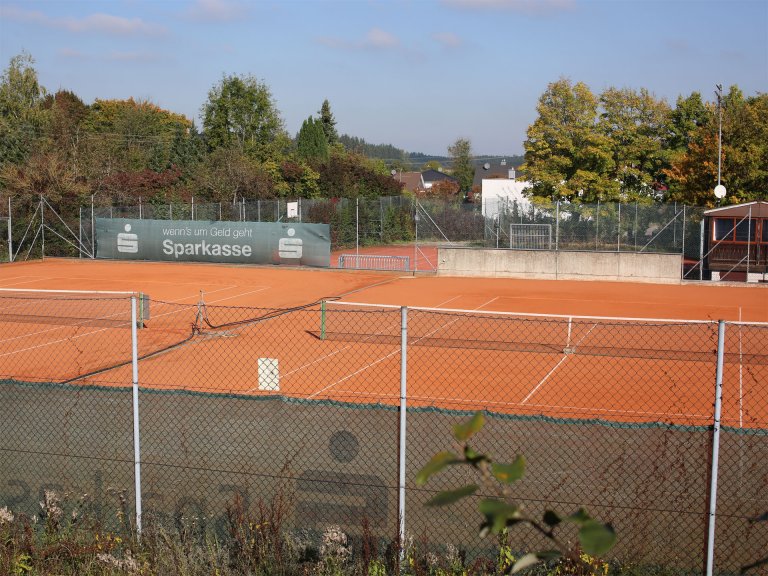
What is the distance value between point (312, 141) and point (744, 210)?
4385cm

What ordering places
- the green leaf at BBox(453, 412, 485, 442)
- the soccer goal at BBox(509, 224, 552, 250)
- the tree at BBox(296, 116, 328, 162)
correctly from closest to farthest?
the green leaf at BBox(453, 412, 485, 442), the soccer goal at BBox(509, 224, 552, 250), the tree at BBox(296, 116, 328, 162)

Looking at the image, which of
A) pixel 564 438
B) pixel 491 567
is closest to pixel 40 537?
pixel 491 567

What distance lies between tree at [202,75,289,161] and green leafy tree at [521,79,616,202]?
25.2 metres

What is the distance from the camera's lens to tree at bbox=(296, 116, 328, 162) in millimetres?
69938

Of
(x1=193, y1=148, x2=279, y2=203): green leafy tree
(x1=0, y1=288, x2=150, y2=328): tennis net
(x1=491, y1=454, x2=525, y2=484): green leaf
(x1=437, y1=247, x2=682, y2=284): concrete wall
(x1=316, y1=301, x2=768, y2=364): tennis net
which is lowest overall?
(x1=316, y1=301, x2=768, y2=364): tennis net

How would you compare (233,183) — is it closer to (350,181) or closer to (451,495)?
(350,181)

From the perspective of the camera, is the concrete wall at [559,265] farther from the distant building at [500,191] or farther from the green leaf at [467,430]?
the green leaf at [467,430]

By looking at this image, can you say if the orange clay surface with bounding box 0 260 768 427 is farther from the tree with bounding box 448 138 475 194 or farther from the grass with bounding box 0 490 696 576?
the tree with bounding box 448 138 475 194

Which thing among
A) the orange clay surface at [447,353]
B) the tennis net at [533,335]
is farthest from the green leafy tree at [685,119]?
the tennis net at [533,335]

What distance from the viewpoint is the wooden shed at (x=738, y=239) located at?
33.0 meters

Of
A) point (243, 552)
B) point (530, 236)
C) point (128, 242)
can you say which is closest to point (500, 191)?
point (530, 236)

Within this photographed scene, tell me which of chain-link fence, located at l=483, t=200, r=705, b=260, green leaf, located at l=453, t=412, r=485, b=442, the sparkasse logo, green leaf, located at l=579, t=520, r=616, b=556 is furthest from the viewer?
the sparkasse logo

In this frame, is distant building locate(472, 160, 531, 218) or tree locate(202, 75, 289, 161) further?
tree locate(202, 75, 289, 161)

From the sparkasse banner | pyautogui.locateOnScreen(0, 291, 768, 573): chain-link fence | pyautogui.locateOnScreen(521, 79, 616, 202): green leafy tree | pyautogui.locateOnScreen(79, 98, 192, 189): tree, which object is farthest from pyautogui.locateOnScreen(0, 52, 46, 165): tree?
pyautogui.locateOnScreen(0, 291, 768, 573): chain-link fence
